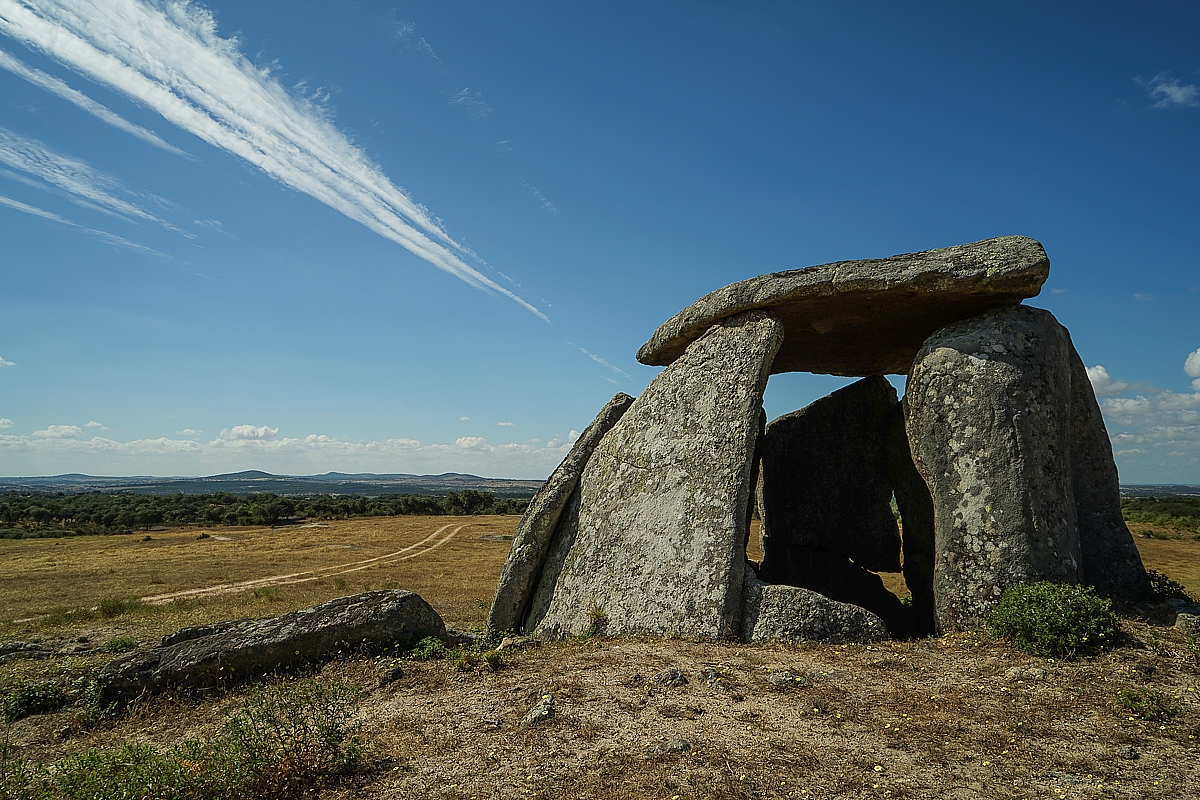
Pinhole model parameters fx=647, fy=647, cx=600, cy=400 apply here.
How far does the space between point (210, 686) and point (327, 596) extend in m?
10.9

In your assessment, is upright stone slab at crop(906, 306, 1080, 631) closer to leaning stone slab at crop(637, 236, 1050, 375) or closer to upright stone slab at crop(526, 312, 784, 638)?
leaning stone slab at crop(637, 236, 1050, 375)

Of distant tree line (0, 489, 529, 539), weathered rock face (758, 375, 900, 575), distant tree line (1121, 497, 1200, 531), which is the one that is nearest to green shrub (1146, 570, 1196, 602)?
weathered rock face (758, 375, 900, 575)

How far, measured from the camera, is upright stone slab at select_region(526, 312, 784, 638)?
9812mm

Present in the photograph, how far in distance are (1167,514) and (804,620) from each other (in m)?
58.0

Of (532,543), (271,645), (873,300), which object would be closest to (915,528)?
(873,300)

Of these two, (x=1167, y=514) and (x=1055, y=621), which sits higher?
(x=1167, y=514)

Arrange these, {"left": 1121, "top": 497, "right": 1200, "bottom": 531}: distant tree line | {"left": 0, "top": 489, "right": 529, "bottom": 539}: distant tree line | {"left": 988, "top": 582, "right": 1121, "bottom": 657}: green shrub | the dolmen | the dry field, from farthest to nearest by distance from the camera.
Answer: {"left": 0, "top": 489, "right": 529, "bottom": 539}: distant tree line < {"left": 1121, "top": 497, "right": 1200, "bottom": 531}: distant tree line < the dolmen < {"left": 988, "top": 582, "right": 1121, "bottom": 657}: green shrub < the dry field

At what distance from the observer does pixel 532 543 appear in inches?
476

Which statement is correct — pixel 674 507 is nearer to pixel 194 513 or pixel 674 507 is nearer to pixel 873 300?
pixel 873 300

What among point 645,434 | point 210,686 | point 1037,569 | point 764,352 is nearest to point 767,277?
point 764,352

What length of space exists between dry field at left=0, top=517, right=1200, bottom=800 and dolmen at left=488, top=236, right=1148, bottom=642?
886 millimetres

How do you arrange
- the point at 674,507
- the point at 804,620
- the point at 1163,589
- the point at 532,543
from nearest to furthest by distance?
the point at 804,620
the point at 1163,589
the point at 674,507
the point at 532,543

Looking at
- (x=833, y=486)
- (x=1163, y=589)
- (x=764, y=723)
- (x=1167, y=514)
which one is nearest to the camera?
(x=764, y=723)

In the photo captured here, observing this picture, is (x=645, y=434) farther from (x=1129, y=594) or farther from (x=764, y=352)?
(x=1129, y=594)
